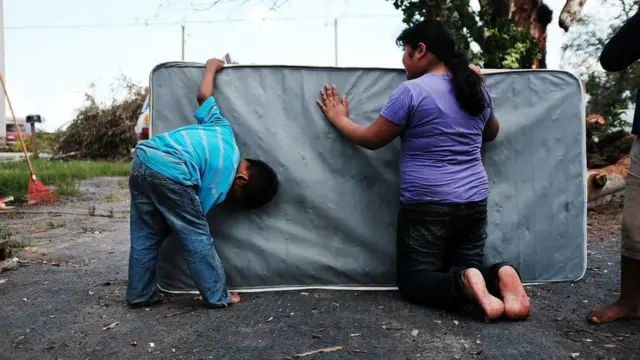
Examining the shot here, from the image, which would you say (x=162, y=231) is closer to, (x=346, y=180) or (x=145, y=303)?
(x=145, y=303)

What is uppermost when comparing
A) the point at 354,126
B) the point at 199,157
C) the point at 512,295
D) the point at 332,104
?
the point at 332,104

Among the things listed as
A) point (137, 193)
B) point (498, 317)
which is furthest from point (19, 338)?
point (498, 317)

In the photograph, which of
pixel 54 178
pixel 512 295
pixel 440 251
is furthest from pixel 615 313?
pixel 54 178

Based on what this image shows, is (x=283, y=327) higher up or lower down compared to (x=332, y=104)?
lower down

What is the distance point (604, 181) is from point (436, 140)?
4168 mm

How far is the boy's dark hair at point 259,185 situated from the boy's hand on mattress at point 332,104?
408 millimetres

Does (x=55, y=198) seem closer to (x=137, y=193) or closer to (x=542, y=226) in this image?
(x=137, y=193)

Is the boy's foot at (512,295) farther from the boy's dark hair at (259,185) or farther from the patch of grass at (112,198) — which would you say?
the patch of grass at (112,198)

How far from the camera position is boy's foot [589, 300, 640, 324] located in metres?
2.55

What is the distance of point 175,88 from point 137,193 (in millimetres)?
584

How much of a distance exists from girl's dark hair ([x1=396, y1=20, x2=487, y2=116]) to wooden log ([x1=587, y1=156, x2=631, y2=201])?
3.90 meters

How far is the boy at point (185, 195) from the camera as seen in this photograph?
2691mm

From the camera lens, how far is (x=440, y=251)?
2.82 meters

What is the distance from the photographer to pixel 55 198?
6.99 metres
